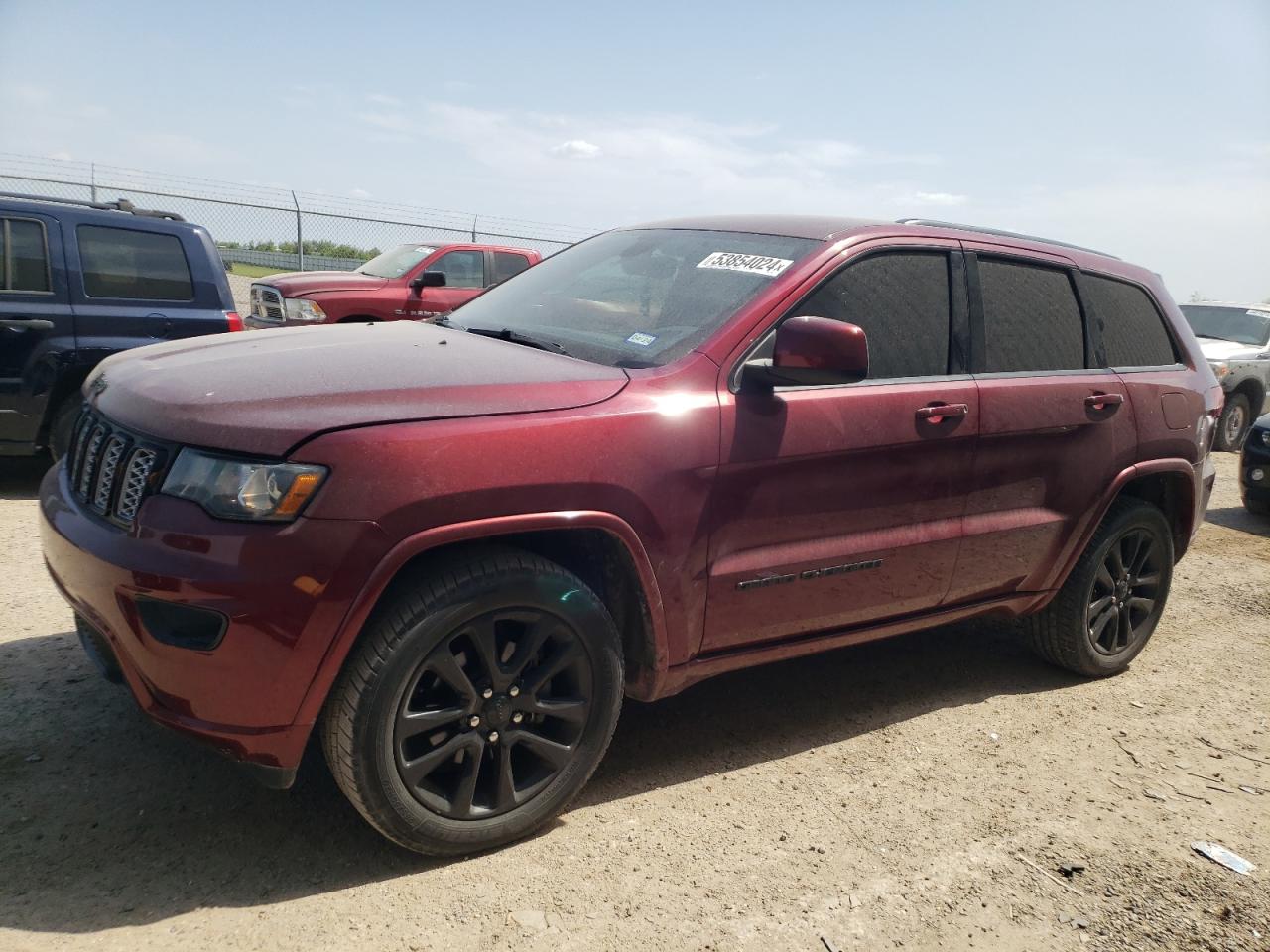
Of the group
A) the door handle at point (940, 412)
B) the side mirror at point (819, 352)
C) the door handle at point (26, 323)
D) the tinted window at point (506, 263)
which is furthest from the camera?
the tinted window at point (506, 263)

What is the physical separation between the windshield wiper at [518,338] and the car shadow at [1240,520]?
269 inches

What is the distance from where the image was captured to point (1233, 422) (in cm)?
1237

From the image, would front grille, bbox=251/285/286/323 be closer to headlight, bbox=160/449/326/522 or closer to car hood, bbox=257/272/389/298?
car hood, bbox=257/272/389/298

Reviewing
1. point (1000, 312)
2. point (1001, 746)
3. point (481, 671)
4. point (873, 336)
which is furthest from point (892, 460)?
point (481, 671)

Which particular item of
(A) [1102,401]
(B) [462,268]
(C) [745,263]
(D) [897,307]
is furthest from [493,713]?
(B) [462,268]

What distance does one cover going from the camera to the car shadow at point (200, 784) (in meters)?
2.61

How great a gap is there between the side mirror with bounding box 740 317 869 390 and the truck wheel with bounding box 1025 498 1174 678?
1.85 m

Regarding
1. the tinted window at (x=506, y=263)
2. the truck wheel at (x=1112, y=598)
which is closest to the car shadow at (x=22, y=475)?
the truck wheel at (x=1112, y=598)

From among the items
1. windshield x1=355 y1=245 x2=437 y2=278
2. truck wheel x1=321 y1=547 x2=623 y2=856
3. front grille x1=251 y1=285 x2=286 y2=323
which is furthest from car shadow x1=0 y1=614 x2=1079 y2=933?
windshield x1=355 y1=245 x2=437 y2=278

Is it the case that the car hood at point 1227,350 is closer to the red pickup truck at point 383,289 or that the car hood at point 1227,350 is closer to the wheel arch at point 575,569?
the red pickup truck at point 383,289

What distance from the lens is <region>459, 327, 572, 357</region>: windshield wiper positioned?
332 centimetres

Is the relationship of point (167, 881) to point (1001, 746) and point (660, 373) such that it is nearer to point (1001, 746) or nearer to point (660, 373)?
point (660, 373)

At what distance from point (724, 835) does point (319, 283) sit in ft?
30.8

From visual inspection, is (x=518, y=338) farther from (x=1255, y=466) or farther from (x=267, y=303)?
(x=267, y=303)
